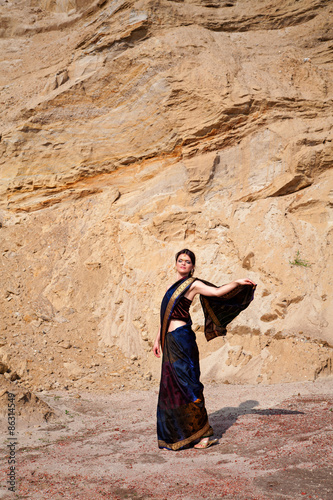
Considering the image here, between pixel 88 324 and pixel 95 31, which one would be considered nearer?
pixel 88 324

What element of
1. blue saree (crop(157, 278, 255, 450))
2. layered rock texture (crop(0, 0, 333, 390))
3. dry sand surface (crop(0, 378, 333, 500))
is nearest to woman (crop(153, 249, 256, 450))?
blue saree (crop(157, 278, 255, 450))

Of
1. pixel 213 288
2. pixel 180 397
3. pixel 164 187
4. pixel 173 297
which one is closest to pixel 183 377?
pixel 180 397

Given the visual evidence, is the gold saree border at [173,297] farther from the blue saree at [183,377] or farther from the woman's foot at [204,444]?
the woman's foot at [204,444]

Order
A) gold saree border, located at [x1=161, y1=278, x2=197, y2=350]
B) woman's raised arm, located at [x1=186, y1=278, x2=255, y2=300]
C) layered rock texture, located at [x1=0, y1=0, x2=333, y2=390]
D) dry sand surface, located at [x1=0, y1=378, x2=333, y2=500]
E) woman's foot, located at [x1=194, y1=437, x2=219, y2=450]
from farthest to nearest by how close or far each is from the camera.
A: layered rock texture, located at [x1=0, y1=0, x2=333, y2=390] → gold saree border, located at [x1=161, y1=278, x2=197, y2=350] → woman's raised arm, located at [x1=186, y1=278, x2=255, y2=300] → woman's foot, located at [x1=194, y1=437, x2=219, y2=450] → dry sand surface, located at [x1=0, y1=378, x2=333, y2=500]

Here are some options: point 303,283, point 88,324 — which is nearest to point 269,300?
point 303,283

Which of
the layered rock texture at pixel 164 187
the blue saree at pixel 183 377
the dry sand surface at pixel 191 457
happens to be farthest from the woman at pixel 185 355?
the layered rock texture at pixel 164 187

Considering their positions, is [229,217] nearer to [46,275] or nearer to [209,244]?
[209,244]

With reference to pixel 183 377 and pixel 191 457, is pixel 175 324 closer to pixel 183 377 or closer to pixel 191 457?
pixel 183 377

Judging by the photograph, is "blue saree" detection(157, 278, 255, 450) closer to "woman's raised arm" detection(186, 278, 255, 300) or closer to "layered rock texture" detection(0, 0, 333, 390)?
"woman's raised arm" detection(186, 278, 255, 300)

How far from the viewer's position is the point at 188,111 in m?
13.2

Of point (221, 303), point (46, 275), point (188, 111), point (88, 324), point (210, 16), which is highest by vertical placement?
point (210, 16)

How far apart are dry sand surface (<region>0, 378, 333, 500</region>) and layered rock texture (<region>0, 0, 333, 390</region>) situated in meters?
2.91

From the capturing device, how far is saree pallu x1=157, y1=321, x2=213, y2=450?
4.36 meters

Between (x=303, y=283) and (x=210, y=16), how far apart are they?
9.90 m
